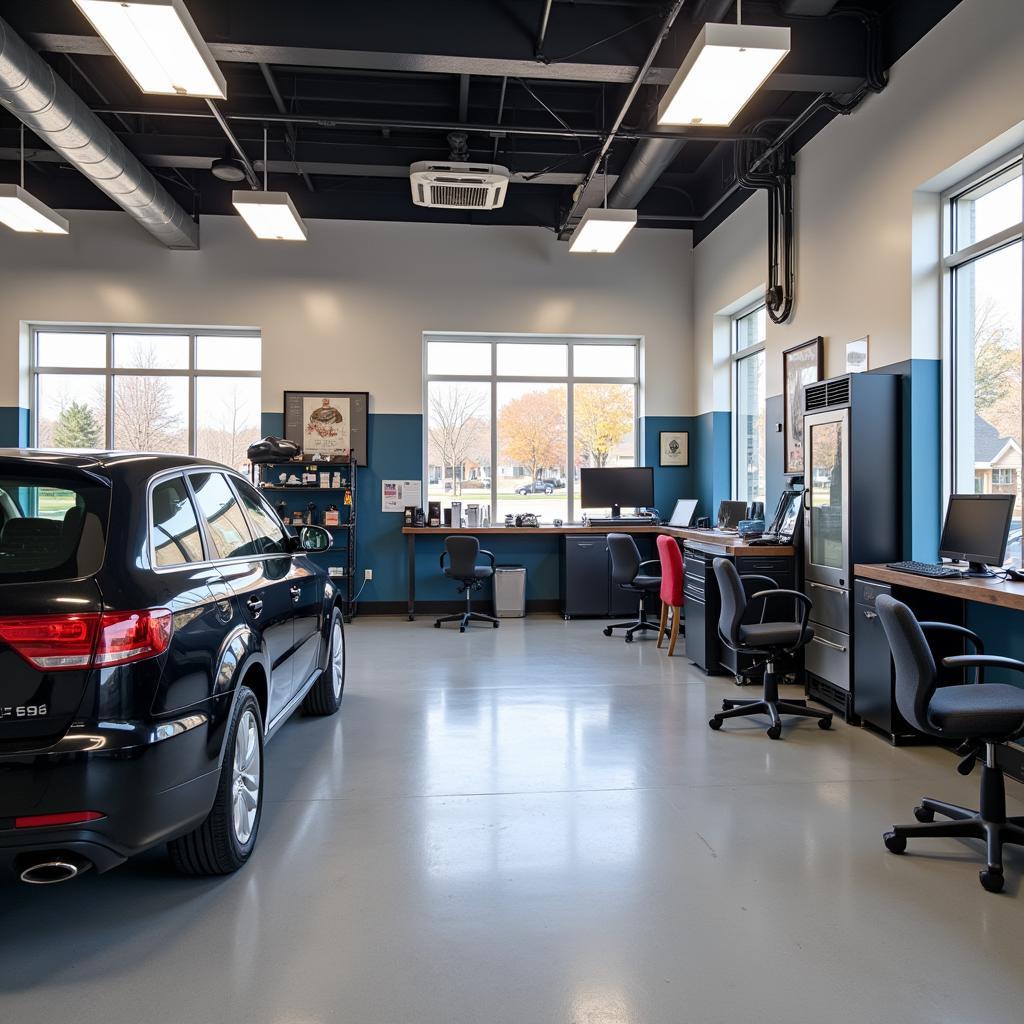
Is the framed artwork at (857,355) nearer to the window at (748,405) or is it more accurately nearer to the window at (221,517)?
the window at (748,405)

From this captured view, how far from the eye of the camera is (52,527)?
6.82ft

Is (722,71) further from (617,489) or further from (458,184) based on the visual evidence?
(617,489)

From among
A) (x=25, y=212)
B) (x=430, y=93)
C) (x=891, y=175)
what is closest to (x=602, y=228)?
(x=430, y=93)

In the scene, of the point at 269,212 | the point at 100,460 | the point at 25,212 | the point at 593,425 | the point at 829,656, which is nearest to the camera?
the point at 100,460

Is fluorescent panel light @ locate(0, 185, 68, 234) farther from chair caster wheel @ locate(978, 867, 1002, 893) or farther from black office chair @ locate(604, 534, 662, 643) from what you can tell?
chair caster wheel @ locate(978, 867, 1002, 893)

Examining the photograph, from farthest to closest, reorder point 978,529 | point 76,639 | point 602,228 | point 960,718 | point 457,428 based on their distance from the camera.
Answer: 1. point 457,428
2. point 602,228
3. point 978,529
4. point 960,718
5. point 76,639

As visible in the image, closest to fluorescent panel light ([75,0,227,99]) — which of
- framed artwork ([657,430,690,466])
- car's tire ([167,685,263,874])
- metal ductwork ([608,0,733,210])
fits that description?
car's tire ([167,685,263,874])

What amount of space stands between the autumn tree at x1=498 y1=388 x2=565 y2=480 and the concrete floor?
489cm

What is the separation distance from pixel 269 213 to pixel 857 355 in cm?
455

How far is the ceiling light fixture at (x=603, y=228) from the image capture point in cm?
586

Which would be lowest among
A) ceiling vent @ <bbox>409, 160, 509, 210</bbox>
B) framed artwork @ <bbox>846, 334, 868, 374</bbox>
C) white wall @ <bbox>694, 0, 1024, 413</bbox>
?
framed artwork @ <bbox>846, 334, 868, 374</bbox>

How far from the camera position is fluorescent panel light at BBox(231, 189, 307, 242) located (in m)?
5.69

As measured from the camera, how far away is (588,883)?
2385mm

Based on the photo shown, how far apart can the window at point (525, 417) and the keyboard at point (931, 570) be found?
15.4 ft
